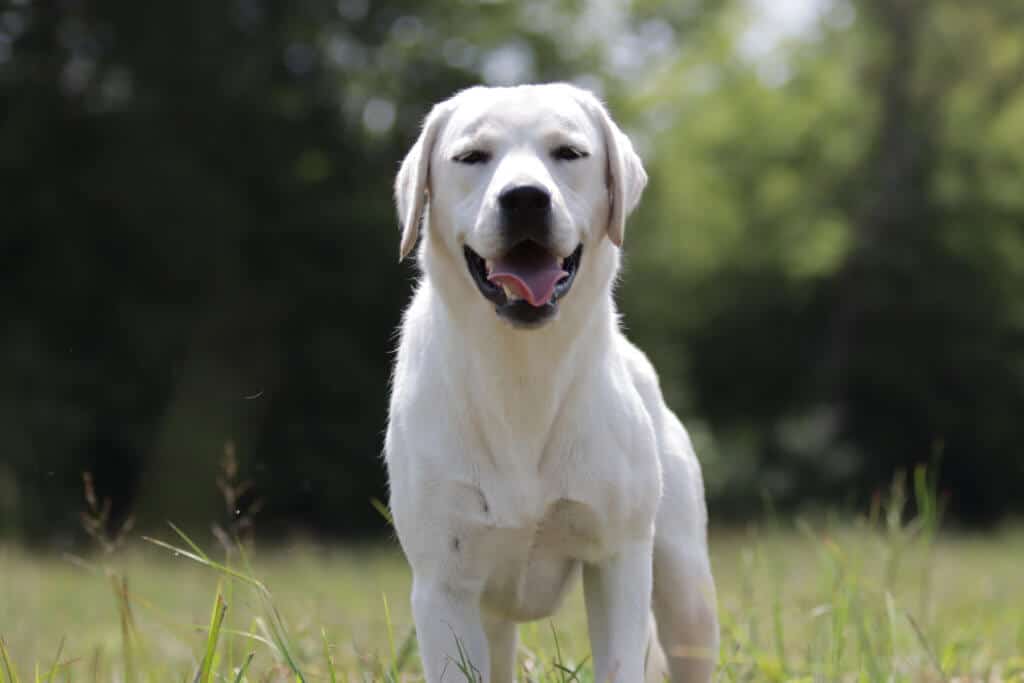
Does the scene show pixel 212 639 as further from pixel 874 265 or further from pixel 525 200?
pixel 874 265

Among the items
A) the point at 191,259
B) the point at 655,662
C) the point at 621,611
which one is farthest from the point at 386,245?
the point at 621,611

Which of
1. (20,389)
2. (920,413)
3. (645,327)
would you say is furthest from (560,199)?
(920,413)

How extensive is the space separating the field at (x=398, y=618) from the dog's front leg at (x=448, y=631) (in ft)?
0.41

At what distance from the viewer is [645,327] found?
27.9 metres

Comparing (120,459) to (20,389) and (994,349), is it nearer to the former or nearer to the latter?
(20,389)

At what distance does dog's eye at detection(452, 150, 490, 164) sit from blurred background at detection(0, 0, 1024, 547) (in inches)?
460

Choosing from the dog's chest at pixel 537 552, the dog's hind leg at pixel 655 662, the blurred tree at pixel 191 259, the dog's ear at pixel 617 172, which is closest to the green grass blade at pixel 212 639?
the dog's chest at pixel 537 552

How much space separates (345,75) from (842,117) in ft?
42.4

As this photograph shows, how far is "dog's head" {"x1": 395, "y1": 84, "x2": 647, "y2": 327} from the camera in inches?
147

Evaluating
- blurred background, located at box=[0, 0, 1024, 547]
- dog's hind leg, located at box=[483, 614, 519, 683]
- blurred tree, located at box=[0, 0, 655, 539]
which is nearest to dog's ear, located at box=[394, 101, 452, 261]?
dog's hind leg, located at box=[483, 614, 519, 683]

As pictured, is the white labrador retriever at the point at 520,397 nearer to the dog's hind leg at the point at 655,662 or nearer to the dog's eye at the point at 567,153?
the dog's eye at the point at 567,153

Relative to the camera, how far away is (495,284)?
12.6ft

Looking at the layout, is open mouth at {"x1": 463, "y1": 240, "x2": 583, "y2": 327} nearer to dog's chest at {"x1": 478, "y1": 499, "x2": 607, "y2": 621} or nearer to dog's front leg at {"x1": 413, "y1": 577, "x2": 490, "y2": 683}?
dog's chest at {"x1": 478, "y1": 499, "x2": 607, "y2": 621}

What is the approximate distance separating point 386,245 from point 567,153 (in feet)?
64.9
